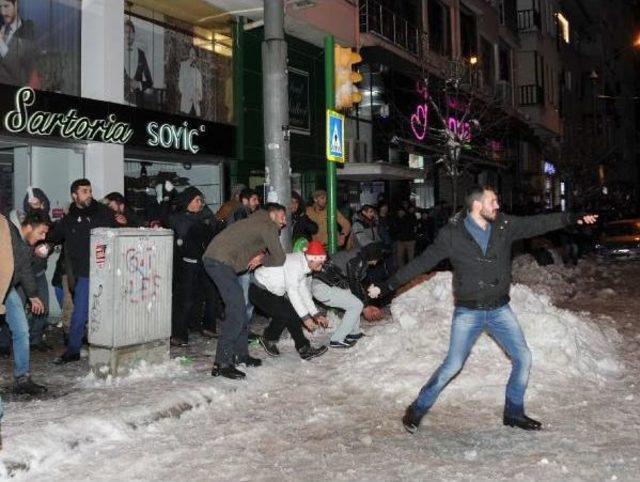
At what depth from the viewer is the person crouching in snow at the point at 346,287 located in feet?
27.9

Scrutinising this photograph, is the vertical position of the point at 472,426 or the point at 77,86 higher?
the point at 77,86

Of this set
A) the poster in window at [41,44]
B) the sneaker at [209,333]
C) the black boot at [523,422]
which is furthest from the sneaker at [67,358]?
the black boot at [523,422]

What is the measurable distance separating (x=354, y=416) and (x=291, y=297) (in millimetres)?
1663

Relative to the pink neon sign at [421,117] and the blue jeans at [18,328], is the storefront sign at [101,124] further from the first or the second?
the pink neon sign at [421,117]

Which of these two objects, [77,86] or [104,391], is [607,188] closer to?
[77,86]

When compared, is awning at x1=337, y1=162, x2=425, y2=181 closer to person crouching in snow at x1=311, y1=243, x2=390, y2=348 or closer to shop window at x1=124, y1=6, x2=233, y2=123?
shop window at x1=124, y1=6, x2=233, y2=123

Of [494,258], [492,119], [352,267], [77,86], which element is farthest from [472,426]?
[492,119]

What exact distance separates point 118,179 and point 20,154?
4.97 ft

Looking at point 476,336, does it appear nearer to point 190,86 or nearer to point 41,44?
point 41,44

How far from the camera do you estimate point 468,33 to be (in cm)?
2902

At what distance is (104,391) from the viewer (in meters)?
6.56

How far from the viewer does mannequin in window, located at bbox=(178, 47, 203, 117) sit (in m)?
13.7

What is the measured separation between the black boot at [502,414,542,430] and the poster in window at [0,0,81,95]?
334 inches

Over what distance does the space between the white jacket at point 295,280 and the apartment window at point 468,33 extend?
74.3 feet
